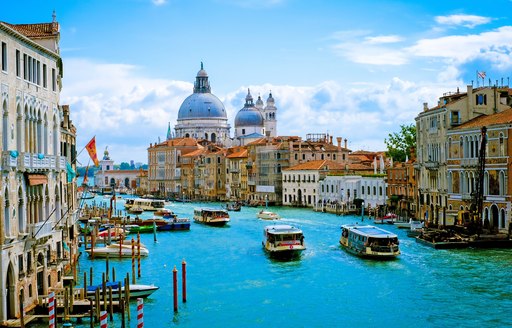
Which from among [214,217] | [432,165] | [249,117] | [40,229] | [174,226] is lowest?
[174,226]

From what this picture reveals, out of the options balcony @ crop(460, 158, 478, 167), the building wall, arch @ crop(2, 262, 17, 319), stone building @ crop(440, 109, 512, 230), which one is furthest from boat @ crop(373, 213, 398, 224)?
arch @ crop(2, 262, 17, 319)

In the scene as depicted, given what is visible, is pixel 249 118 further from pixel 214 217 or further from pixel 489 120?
pixel 489 120

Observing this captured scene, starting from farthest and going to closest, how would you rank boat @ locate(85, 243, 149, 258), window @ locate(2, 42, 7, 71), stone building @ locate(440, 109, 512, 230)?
stone building @ locate(440, 109, 512, 230), boat @ locate(85, 243, 149, 258), window @ locate(2, 42, 7, 71)

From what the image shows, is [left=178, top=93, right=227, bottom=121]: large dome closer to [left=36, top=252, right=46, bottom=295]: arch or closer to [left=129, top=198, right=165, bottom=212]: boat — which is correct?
A: [left=129, top=198, right=165, bottom=212]: boat

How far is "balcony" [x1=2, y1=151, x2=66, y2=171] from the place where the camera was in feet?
43.3

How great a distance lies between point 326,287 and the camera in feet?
64.7

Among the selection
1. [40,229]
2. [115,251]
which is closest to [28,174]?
[40,229]

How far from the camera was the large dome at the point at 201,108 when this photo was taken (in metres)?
92.8

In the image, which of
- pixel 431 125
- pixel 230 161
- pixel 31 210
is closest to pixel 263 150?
pixel 230 161

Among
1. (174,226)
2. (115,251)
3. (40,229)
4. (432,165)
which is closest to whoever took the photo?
(40,229)

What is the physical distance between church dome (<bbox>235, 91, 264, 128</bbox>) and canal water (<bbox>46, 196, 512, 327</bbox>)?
5890 centimetres

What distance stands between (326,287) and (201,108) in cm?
7420

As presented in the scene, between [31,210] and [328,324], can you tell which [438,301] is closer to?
[328,324]

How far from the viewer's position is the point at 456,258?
23594 mm
